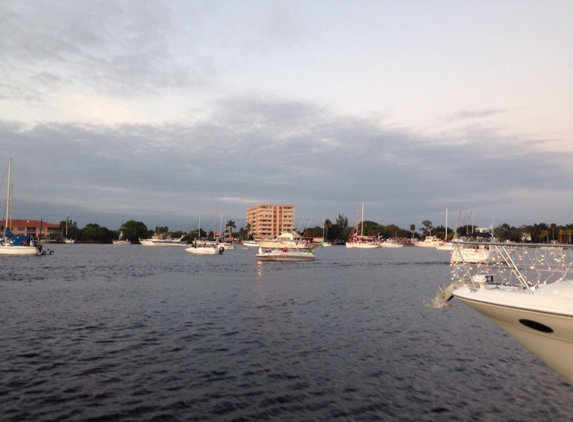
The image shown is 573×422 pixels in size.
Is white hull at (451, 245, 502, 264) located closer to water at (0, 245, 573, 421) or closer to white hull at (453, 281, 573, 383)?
white hull at (453, 281, 573, 383)

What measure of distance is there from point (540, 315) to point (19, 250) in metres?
82.6

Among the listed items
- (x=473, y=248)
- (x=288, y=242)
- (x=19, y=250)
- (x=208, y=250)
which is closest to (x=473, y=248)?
(x=473, y=248)

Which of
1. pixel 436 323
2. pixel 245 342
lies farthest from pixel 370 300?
pixel 245 342

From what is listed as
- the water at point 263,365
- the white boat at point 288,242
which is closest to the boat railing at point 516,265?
the water at point 263,365

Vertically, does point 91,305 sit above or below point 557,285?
below

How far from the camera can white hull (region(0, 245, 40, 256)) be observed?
74.2 m

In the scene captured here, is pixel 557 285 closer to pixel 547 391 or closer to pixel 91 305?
pixel 547 391

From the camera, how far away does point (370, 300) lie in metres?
28.8

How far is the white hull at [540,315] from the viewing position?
8430 millimetres

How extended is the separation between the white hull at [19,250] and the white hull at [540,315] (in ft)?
264

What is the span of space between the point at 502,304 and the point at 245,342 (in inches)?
396

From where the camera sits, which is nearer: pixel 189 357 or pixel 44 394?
pixel 44 394

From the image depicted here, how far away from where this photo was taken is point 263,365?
14.0m

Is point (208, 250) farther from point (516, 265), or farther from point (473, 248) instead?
point (516, 265)
